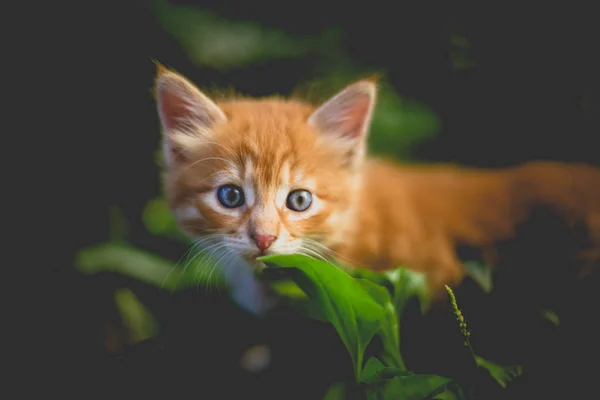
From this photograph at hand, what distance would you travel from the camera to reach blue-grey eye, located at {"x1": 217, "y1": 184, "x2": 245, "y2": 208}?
1313 millimetres

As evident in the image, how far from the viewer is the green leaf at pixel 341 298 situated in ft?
3.53

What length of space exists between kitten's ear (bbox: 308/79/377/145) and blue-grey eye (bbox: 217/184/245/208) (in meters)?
0.28

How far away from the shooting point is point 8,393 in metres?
1.42

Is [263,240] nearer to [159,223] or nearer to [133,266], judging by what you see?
[133,266]

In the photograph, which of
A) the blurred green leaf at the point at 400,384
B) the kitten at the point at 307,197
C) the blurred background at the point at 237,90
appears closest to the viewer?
the blurred green leaf at the point at 400,384

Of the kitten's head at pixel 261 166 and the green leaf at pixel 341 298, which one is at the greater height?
Result: the kitten's head at pixel 261 166

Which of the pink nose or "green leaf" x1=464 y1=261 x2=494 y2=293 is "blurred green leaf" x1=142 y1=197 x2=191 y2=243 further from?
"green leaf" x1=464 y1=261 x2=494 y2=293

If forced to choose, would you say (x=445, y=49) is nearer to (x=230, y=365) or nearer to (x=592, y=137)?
(x=592, y=137)

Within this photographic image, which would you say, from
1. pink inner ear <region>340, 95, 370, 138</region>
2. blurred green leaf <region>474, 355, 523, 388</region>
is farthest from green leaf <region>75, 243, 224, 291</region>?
blurred green leaf <region>474, 355, 523, 388</region>

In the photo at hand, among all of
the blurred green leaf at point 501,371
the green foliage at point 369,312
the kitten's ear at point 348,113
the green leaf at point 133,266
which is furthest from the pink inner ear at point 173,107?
the blurred green leaf at point 501,371

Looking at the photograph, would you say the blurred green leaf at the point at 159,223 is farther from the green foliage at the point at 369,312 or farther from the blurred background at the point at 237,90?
the green foliage at the point at 369,312

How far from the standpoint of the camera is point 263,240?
120 centimetres

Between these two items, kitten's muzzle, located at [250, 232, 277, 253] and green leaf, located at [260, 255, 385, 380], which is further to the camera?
kitten's muzzle, located at [250, 232, 277, 253]

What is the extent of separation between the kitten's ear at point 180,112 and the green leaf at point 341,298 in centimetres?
51
